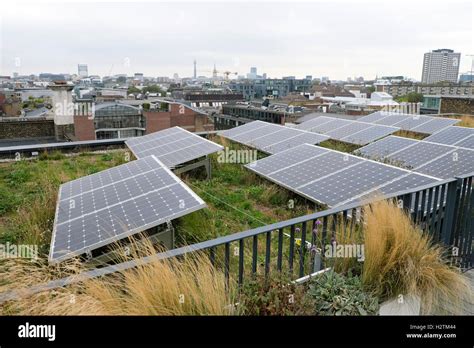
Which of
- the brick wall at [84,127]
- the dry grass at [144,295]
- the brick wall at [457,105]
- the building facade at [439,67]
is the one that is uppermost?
the building facade at [439,67]

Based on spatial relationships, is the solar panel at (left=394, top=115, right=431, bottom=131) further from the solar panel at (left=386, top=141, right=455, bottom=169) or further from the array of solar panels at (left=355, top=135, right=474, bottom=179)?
the solar panel at (left=386, top=141, right=455, bottom=169)

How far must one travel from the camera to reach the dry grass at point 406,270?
3648 millimetres

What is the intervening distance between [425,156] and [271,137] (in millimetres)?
5485

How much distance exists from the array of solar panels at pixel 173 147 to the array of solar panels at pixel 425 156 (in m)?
4.65

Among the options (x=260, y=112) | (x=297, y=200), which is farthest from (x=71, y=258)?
(x=260, y=112)

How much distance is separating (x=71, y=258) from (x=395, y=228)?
3.53 meters

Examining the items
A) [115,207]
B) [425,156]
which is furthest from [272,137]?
[115,207]

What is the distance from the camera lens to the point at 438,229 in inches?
176

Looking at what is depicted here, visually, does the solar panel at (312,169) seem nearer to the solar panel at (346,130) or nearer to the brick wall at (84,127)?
the solar panel at (346,130)

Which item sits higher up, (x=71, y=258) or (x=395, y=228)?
(x=395, y=228)

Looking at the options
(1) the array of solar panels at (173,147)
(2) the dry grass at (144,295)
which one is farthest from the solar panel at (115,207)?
(1) the array of solar panels at (173,147)

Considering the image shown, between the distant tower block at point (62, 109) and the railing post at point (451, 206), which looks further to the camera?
the distant tower block at point (62, 109)

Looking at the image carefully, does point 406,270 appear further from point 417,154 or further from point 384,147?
point 384,147

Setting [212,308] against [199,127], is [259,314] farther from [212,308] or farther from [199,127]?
[199,127]
